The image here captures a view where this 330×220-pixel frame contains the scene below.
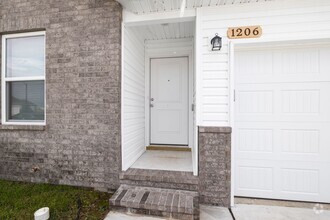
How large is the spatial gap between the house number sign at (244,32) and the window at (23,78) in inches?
121

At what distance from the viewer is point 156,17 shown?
2666mm

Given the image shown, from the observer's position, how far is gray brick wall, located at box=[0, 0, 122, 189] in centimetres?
273

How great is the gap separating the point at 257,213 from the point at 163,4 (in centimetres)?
310

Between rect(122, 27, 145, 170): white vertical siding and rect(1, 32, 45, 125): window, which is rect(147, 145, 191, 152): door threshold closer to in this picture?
rect(122, 27, 145, 170): white vertical siding

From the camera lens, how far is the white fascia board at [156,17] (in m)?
2.61

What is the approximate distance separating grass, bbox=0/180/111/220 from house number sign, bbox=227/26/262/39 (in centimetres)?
294

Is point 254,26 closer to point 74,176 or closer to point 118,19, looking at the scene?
point 118,19

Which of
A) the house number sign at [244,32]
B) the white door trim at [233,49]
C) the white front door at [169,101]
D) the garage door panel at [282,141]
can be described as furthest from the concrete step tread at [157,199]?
the house number sign at [244,32]

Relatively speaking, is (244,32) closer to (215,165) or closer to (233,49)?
(233,49)

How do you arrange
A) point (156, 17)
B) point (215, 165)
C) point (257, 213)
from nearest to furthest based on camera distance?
point (257, 213) < point (215, 165) < point (156, 17)

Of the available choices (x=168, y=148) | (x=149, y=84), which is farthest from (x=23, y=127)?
(x=168, y=148)

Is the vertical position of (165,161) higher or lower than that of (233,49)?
lower

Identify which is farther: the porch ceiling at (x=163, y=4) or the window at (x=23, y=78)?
the window at (x=23, y=78)

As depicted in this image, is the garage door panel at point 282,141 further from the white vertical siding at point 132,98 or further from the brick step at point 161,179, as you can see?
the white vertical siding at point 132,98
